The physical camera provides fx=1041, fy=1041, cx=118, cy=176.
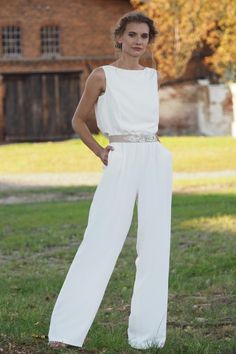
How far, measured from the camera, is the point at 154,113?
595cm

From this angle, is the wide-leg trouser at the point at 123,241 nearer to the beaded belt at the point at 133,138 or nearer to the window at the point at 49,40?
the beaded belt at the point at 133,138

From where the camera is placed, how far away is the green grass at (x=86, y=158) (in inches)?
1006

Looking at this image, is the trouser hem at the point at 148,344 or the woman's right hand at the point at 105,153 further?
the trouser hem at the point at 148,344

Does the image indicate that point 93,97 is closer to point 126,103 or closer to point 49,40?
point 126,103

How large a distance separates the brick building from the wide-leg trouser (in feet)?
117

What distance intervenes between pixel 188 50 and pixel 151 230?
116 ft

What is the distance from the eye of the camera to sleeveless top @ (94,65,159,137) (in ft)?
19.3

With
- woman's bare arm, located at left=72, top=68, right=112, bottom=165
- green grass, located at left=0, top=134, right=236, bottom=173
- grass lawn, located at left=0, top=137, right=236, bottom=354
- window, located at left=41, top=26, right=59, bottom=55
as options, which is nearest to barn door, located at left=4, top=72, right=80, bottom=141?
window, located at left=41, top=26, right=59, bottom=55

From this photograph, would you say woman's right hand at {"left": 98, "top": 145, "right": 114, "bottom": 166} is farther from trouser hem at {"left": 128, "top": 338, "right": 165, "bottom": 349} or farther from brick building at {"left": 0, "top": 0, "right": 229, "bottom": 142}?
brick building at {"left": 0, "top": 0, "right": 229, "bottom": 142}

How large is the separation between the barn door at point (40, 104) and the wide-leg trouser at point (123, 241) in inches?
1400

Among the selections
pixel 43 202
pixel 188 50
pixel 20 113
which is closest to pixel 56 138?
pixel 20 113

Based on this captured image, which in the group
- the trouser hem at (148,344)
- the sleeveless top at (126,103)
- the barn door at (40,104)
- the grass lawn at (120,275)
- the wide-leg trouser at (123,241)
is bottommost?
the barn door at (40,104)

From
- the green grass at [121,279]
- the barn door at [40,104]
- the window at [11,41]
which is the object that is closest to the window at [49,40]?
the window at [11,41]

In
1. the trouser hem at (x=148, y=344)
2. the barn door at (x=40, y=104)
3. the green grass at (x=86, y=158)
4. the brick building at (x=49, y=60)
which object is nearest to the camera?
the trouser hem at (x=148, y=344)
